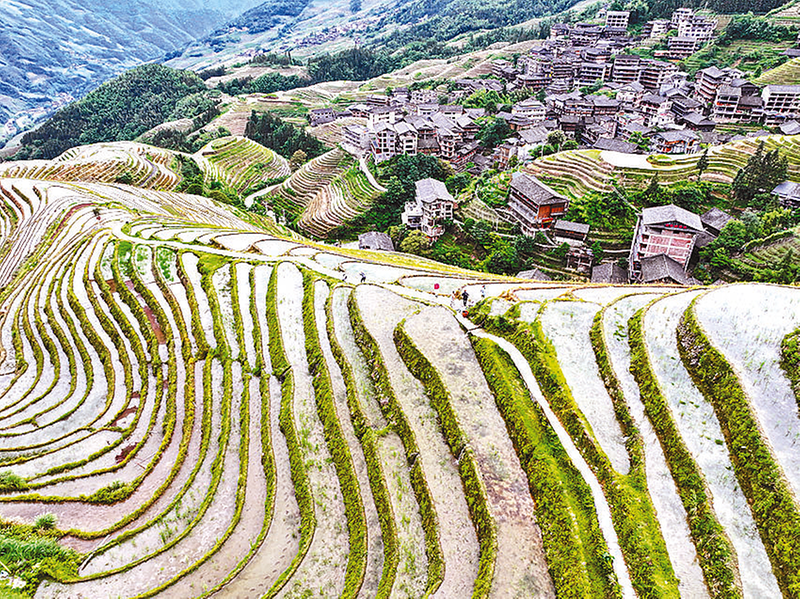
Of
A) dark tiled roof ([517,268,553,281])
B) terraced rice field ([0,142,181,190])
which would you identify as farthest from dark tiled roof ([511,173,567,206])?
terraced rice field ([0,142,181,190])

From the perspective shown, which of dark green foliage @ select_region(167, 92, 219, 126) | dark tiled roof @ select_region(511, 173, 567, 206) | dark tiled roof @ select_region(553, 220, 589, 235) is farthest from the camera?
dark green foliage @ select_region(167, 92, 219, 126)

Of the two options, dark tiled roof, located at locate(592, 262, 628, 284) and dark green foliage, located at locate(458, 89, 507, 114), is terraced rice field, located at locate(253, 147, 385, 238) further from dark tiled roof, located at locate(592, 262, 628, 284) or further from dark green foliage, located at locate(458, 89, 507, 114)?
dark tiled roof, located at locate(592, 262, 628, 284)

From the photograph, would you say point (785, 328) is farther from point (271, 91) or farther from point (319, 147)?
point (271, 91)

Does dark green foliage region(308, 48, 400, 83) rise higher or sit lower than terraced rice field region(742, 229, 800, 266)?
higher

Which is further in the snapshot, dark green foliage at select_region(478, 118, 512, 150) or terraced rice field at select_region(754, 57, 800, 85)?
dark green foliage at select_region(478, 118, 512, 150)

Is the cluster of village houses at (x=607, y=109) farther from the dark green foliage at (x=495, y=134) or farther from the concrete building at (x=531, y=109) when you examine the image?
the dark green foliage at (x=495, y=134)

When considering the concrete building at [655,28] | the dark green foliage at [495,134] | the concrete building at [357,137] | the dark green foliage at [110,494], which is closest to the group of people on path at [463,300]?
the dark green foliage at [110,494]

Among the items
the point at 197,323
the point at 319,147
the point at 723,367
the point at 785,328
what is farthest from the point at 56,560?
the point at 319,147
